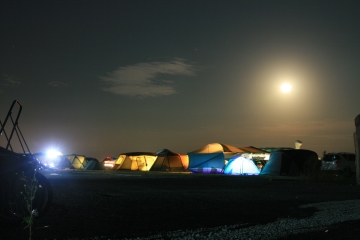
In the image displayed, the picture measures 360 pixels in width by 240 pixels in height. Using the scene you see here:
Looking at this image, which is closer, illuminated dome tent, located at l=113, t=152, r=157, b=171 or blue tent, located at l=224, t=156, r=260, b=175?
blue tent, located at l=224, t=156, r=260, b=175

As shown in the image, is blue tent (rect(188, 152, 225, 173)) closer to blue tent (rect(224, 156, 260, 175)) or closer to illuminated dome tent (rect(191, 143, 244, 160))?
illuminated dome tent (rect(191, 143, 244, 160))

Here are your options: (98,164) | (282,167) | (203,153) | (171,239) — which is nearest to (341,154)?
(282,167)

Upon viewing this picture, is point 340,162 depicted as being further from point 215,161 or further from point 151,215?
point 151,215

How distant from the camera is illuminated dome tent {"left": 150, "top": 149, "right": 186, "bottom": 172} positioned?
44469 millimetres

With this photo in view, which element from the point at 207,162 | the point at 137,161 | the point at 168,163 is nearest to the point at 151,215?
the point at 207,162

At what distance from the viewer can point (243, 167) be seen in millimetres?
38094

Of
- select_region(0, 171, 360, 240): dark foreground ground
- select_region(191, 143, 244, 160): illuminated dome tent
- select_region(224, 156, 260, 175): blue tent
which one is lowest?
select_region(0, 171, 360, 240): dark foreground ground

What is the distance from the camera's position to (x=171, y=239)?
782cm

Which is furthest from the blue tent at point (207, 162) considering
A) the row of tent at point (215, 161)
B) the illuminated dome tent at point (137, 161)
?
the illuminated dome tent at point (137, 161)

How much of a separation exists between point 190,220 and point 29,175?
3.32 m

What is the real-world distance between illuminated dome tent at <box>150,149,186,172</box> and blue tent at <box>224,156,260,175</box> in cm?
706

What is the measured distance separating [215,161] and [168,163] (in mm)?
5013

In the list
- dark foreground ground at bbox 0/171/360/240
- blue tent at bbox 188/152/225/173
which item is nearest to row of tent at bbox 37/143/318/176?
blue tent at bbox 188/152/225/173

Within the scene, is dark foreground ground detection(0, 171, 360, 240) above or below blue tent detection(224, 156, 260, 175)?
below
